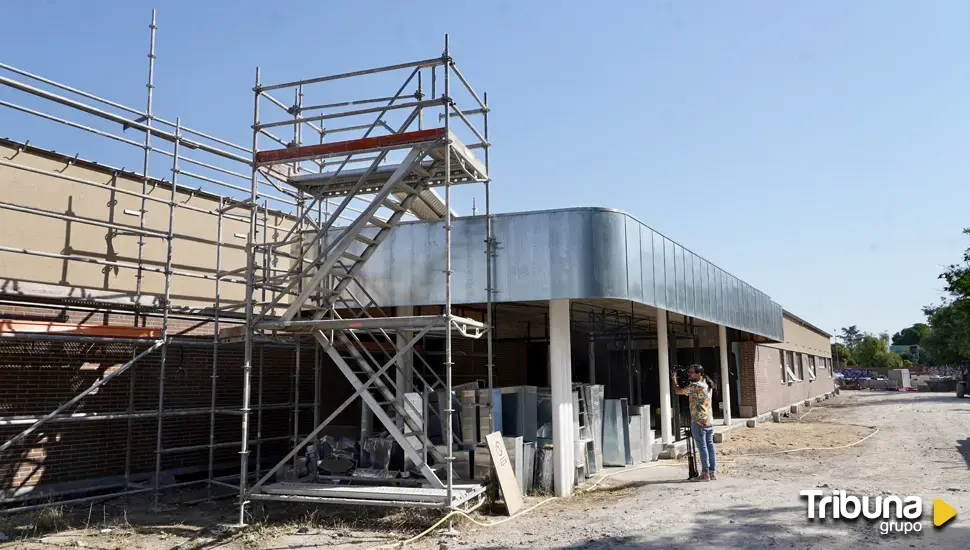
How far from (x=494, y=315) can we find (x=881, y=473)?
25.4 ft

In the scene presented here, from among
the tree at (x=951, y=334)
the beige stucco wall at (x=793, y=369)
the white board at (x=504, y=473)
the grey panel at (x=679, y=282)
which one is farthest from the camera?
the tree at (x=951, y=334)

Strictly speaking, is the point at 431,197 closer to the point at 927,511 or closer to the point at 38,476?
the point at 38,476

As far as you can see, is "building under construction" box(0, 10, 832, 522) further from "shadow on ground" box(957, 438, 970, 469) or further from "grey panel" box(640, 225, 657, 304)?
"shadow on ground" box(957, 438, 970, 469)

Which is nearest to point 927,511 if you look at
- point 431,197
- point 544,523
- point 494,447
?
point 544,523

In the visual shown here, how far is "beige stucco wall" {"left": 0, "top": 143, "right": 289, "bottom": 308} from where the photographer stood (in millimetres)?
9719

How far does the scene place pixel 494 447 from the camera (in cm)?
935

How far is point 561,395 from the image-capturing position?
34.7 ft

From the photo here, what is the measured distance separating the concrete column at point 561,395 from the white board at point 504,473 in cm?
106

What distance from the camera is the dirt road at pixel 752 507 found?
24.7 feet

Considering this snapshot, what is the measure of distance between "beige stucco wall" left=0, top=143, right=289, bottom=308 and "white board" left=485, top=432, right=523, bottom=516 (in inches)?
201

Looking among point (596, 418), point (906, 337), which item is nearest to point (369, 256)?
point (596, 418)

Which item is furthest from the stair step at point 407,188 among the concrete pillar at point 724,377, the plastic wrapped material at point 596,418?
the concrete pillar at point 724,377

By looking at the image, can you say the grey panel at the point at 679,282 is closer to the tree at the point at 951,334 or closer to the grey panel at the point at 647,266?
the grey panel at the point at 647,266

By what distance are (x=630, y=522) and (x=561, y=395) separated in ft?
8.05
